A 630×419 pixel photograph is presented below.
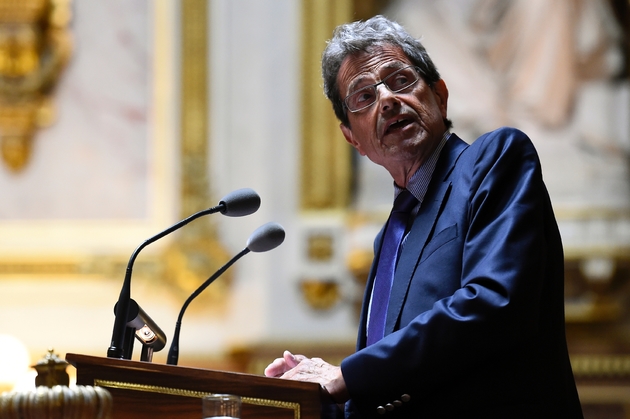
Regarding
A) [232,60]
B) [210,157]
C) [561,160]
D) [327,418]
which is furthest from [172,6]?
[327,418]

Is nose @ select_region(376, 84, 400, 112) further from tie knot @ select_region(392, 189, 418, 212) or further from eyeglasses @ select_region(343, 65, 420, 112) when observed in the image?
tie knot @ select_region(392, 189, 418, 212)

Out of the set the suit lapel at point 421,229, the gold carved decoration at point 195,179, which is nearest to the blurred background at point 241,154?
the gold carved decoration at point 195,179

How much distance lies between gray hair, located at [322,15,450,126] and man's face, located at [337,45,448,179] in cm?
2

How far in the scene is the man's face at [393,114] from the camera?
2.95 m

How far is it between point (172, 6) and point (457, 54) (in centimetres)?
182

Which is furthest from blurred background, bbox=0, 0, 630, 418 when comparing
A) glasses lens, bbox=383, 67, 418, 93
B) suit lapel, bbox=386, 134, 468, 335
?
suit lapel, bbox=386, 134, 468, 335

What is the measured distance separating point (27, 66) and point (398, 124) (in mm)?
3973

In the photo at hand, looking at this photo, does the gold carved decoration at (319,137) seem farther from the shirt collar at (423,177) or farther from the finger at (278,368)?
the finger at (278,368)

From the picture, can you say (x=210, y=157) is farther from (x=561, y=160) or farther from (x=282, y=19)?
(x=561, y=160)

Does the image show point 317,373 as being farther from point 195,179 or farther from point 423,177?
point 195,179

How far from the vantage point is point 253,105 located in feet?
20.0

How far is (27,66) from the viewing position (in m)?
6.31

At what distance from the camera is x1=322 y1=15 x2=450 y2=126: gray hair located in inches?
121

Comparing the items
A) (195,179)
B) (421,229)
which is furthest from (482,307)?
(195,179)
